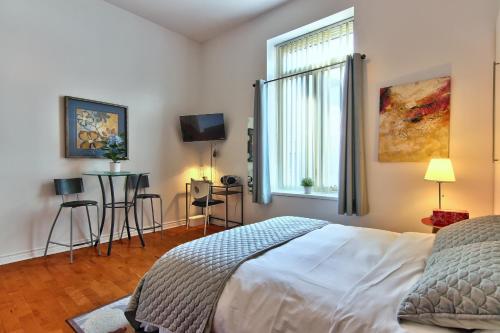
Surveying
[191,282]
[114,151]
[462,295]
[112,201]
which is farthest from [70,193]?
[462,295]

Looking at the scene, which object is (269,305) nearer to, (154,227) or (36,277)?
(36,277)

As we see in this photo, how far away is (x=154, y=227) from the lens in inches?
153

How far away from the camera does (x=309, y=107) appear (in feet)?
11.8

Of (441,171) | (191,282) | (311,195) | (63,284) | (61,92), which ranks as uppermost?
(61,92)

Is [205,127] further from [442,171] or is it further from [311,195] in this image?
[442,171]

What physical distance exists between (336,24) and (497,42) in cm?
166

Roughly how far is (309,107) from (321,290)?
2.88 metres

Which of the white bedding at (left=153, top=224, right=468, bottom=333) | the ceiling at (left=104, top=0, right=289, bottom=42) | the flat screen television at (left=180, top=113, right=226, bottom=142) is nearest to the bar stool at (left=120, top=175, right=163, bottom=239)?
the flat screen television at (left=180, top=113, right=226, bottom=142)

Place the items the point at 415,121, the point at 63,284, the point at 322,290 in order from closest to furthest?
the point at 322,290, the point at 63,284, the point at 415,121

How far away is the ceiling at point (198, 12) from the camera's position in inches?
141

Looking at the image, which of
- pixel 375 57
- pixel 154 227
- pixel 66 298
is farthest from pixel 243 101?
pixel 66 298

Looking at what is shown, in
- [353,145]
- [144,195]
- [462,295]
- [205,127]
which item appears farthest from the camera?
[205,127]

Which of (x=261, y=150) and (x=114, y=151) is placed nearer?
(x=114, y=151)

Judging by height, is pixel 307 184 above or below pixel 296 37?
below
